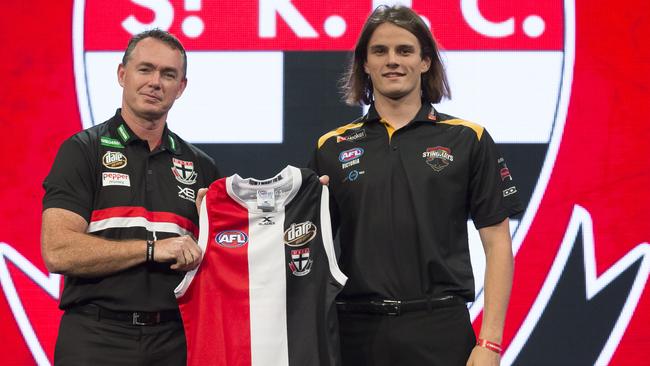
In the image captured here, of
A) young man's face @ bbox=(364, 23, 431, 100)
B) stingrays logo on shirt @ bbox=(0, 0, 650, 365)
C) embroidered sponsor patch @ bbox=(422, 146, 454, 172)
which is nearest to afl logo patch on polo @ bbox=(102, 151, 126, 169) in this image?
young man's face @ bbox=(364, 23, 431, 100)

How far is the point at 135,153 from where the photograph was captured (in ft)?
8.91

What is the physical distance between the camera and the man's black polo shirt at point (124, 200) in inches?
101

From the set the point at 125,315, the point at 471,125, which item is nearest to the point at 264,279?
the point at 125,315

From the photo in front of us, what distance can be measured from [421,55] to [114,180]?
107 centimetres

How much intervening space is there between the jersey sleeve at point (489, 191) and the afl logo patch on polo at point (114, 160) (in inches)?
44.5

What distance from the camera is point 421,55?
2.62 m

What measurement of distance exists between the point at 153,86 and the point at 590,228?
2071mm

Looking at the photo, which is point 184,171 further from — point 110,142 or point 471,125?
point 471,125

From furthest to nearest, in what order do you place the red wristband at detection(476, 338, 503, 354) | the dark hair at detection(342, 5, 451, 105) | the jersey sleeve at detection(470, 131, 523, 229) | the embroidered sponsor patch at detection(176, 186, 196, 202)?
1. the embroidered sponsor patch at detection(176, 186, 196, 202)
2. the dark hair at detection(342, 5, 451, 105)
3. the jersey sleeve at detection(470, 131, 523, 229)
4. the red wristband at detection(476, 338, 503, 354)

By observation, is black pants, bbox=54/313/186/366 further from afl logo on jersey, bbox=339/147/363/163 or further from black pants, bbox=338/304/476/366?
afl logo on jersey, bbox=339/147/363/163

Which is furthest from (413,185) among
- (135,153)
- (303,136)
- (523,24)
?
(523,24)

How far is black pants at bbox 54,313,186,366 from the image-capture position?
2535 mm

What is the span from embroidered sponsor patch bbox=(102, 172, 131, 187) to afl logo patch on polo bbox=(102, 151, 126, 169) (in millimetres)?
27

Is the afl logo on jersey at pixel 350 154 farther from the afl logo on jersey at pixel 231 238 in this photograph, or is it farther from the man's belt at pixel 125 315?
the man's belt at pixel 125 315
